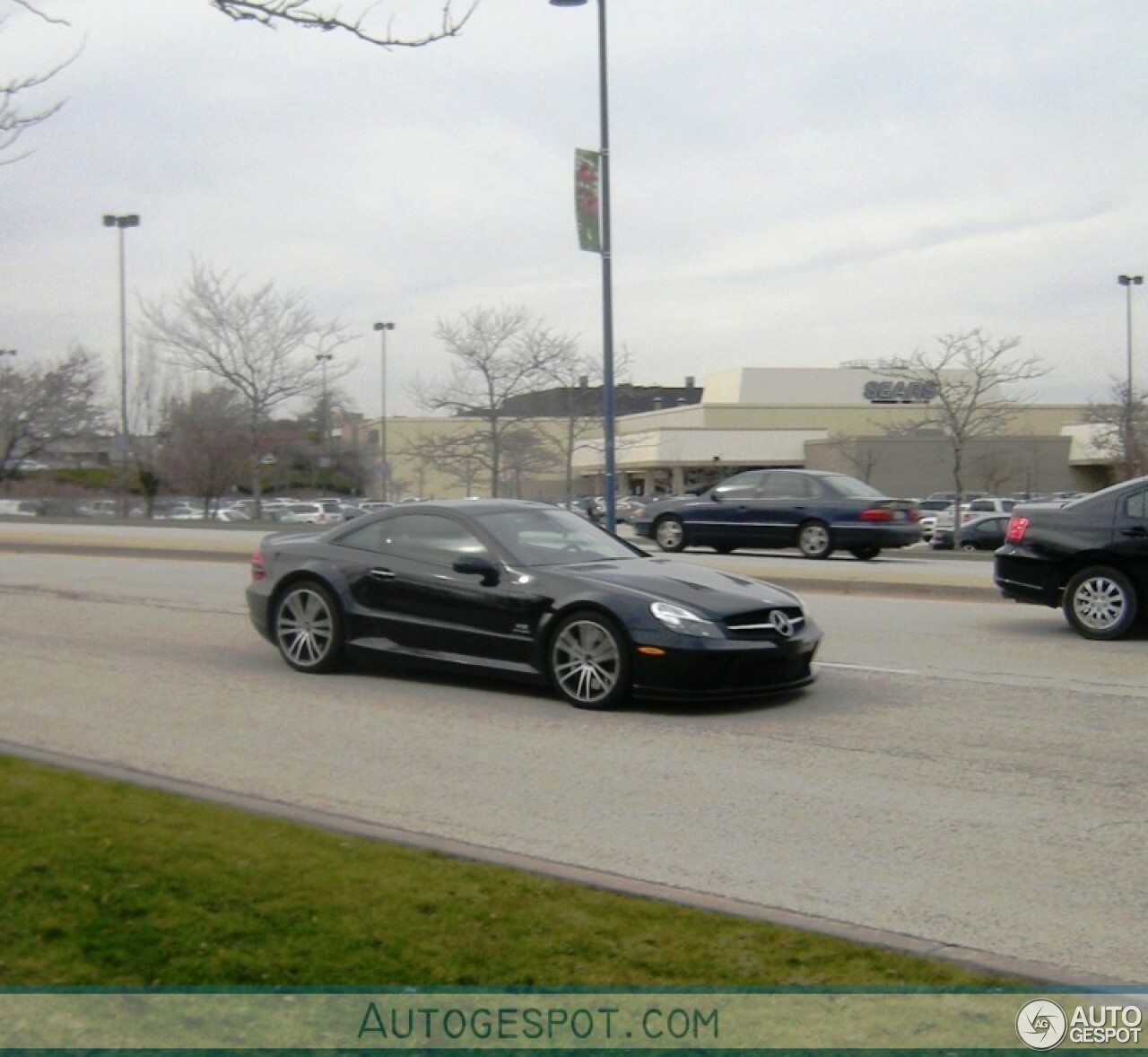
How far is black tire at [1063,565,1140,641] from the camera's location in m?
12.7

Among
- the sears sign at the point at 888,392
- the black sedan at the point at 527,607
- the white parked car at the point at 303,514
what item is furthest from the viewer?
the sears sign at the point at 888,392

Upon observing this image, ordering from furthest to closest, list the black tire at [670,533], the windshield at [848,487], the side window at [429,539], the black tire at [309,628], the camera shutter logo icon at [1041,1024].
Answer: the black tire at [670,533] < the windshield at [848,487] < the black tire at [309,628] < the side window at [429,539] < the camera shutter logo icon at [1041,1024]

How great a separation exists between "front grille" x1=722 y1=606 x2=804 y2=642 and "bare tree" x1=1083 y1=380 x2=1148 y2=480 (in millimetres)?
32691

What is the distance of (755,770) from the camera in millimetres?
7930

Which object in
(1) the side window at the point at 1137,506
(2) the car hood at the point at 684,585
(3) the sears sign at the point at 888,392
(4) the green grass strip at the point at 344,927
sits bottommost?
(4) the green grass strip at the point at 344,927

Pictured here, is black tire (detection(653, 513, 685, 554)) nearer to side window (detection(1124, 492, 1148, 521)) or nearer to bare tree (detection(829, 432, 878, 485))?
side window (detection(1124, 492, 1148, 521))

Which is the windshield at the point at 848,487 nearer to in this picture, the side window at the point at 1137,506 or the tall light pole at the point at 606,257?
the tall light pole at the point at 606,257

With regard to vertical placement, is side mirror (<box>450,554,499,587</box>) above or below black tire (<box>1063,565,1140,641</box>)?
above

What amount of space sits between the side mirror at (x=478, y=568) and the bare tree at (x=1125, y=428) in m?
32.9

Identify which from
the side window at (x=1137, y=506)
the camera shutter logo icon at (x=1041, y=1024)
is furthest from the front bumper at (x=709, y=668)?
the camera shutter logo icon at (x=1041, y=1024)

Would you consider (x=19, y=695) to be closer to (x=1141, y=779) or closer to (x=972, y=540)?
(x=1141, y=779)

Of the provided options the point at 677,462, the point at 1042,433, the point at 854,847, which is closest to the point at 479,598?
the point at 854,847

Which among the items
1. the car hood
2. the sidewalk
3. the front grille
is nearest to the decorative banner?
the sidewalk

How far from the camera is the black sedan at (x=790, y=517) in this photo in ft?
77.1
